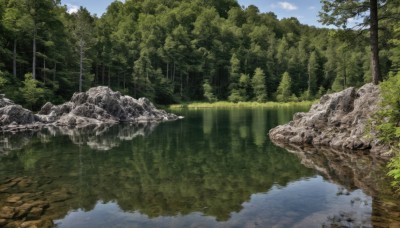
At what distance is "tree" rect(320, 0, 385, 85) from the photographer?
102ft

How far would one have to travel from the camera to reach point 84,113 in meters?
57.6

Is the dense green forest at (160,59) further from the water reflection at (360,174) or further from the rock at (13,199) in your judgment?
the water reflection at (360,174)

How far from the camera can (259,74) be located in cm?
12812

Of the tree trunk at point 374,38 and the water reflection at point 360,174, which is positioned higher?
the tree trunk at point 374,38

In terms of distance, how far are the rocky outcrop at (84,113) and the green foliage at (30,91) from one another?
429 centimetres

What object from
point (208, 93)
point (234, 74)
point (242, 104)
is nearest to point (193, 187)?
point (242, 104)

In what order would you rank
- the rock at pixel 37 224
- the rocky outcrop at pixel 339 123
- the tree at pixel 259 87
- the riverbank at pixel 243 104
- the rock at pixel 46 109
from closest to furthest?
the rock at pixel 37 224 → the rocky outcrop at pixel 339 123 → the rock at pixel 46 109 → the riverbank at pixel 243 104 → the tree at pixel 259 87

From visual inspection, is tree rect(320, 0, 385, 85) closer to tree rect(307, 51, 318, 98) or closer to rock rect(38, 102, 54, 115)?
rock rect(38, 102, 54, 115)

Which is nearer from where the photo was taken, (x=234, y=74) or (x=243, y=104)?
(x=243, y=104)

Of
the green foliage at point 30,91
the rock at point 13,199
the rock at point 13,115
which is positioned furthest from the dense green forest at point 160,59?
the rock at point 13,199

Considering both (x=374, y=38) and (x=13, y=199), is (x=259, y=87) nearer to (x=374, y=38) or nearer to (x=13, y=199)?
(x=374, y=38)

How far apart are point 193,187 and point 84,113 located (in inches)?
1708

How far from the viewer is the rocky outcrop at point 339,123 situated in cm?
2908

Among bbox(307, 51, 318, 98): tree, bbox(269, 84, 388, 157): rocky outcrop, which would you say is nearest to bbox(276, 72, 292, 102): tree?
bbox(307, 51, 318, 98): tree
